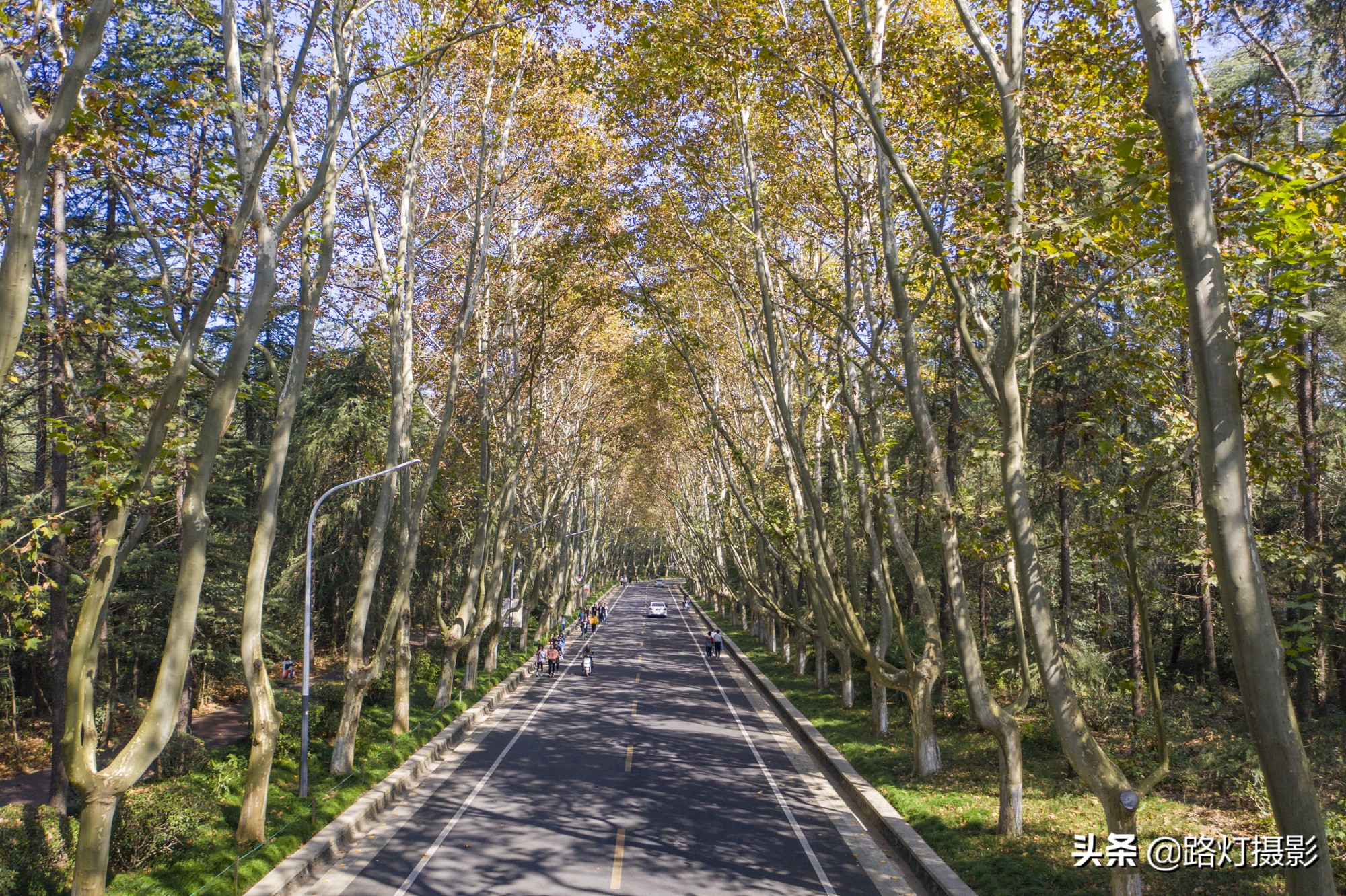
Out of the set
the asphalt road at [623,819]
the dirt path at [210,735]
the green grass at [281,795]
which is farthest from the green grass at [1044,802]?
the dirt path at [210,735]

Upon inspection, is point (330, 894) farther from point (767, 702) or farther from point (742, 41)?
point (767, 702)

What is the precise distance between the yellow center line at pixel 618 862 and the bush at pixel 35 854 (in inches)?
236

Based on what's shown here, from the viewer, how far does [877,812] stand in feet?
41.8

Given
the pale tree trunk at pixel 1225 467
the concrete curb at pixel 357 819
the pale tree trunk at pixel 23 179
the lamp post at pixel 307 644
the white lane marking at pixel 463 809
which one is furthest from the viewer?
the lamp post at pixel 307 644

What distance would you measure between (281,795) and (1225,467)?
1385cm

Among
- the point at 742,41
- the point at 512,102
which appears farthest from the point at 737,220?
the point at 512,102

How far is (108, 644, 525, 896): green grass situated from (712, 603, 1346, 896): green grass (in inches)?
317

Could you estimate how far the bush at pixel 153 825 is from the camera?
432 inches

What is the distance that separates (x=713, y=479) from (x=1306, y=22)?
30.9m

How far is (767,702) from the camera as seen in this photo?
84.7 ft

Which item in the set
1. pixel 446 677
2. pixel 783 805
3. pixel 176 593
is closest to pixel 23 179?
pixel 176 593
